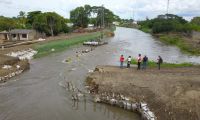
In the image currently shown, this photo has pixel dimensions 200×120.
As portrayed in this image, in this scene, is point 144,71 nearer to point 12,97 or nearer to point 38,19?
point 12,97

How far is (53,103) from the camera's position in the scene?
20.5m

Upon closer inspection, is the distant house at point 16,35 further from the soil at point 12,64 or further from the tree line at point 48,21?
the soil at point 12,64

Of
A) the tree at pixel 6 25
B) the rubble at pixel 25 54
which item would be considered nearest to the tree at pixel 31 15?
the tree at pixel 6 25

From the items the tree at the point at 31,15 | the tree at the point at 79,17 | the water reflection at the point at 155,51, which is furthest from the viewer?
the tree at the point at 79,17

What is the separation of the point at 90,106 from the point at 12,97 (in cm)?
714

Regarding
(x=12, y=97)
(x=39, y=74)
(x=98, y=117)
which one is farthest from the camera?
(x=39, y=74)

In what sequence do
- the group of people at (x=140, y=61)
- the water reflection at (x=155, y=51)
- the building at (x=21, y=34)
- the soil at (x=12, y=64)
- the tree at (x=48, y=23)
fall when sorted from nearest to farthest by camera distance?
1. the group of people at (x=140, y=61)
2. the soil at (x=12, y=64)
3. the water reflection at (x=155, y=51)
4. the building at (x=21, y=34)
5. the tree at (x=48, y=23)

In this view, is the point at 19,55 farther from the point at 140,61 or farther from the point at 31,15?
the point at 31,15

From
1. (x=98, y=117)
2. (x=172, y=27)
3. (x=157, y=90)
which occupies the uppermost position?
(x=172, y=27)

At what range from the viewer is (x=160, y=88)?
19891 mm

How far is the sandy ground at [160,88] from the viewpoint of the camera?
16.1 meters

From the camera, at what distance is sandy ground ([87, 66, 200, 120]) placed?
1614cm

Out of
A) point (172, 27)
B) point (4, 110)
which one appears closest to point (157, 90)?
Answer: point (4, 110)

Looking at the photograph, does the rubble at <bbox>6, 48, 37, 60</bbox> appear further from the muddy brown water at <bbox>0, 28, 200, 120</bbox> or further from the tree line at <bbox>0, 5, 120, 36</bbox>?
the tree line at <bbox>0, 5, 120, 36</bbox>
